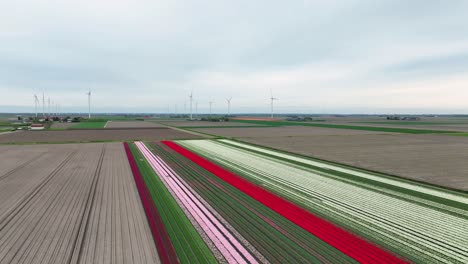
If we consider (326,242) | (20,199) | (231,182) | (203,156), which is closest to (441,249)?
(326,242)

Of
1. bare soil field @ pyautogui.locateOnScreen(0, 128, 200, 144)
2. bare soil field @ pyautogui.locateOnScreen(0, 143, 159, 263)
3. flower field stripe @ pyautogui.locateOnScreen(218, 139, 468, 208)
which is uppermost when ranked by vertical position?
bare soil field @ pyautogui.locateOnScreen(0, 128, 200, 144)

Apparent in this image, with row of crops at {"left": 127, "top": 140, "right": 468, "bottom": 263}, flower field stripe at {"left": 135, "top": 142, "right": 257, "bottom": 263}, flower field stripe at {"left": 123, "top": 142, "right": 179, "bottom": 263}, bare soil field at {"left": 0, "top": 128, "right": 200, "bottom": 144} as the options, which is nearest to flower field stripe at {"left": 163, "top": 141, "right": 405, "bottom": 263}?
row of crops at {"left": 127, "top": 140, "right": 468, "bottom": 263}

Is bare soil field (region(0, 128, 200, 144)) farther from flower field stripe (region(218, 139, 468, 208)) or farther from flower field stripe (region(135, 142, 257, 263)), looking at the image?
flower field stripe (region(135, 142, 257, 263))

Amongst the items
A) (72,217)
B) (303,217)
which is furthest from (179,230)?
(303,217)

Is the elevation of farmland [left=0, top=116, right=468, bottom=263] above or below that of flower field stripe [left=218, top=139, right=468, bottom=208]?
below

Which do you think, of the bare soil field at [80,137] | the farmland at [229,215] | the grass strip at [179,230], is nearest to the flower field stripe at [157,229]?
the farmland at [229,215]

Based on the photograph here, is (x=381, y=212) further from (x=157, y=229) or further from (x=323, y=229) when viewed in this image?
(x=157, y=229)
